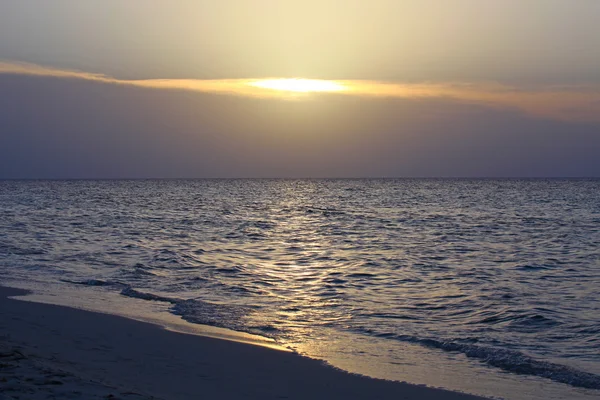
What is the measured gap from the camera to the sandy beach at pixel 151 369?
7.67 metres

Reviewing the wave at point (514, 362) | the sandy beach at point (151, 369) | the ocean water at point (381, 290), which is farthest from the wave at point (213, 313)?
the wave at point (514, 362)

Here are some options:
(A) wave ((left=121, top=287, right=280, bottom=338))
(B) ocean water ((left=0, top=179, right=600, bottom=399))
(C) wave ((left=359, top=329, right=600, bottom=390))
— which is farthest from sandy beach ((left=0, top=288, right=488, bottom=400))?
(C) wave ((left=359, top=329, right=600, bottom=390))

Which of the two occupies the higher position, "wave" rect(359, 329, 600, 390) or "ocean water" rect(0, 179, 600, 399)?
"wave" rect(359, 329, 600, 390)

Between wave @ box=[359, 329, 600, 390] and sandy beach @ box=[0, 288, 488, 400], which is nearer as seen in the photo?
sandy beach @ box=[0, 288, 488, 400]

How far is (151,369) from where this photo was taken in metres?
9.17

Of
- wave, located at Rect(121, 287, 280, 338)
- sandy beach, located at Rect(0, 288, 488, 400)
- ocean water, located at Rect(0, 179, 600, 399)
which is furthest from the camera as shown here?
wave, located at Rect(121, 287, 280, 338)

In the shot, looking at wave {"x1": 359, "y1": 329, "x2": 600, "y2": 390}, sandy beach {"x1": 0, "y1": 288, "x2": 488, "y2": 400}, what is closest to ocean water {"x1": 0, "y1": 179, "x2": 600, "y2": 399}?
wave {"x1": 359, "y1": 329, "x2": 600, "y2": 390}

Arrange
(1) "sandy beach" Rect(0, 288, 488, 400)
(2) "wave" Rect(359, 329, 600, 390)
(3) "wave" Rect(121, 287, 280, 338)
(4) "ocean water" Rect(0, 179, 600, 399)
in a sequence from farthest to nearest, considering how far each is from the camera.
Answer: (3) "wave" Rect(121, 287, 280, 338), (4) "ocean water" Rect(0, 179, 600, 399), (2) "wave" Rect(359, 329, 600, 390), (1) "sandy beach" Rect(0, 288, 488, 400)

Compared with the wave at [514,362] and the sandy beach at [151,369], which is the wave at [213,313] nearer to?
the sandy beach at [151,369]

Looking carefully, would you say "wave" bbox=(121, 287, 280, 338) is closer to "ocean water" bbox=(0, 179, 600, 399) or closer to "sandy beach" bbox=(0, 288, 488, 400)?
"ocean water" bbox=(0, 179, 600, 399)

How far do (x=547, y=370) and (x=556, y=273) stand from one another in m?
12.2

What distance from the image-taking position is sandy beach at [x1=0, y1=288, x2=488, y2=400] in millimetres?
7674

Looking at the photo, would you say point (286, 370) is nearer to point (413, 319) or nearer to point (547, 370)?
point (547, 370)

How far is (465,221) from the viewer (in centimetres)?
4850
